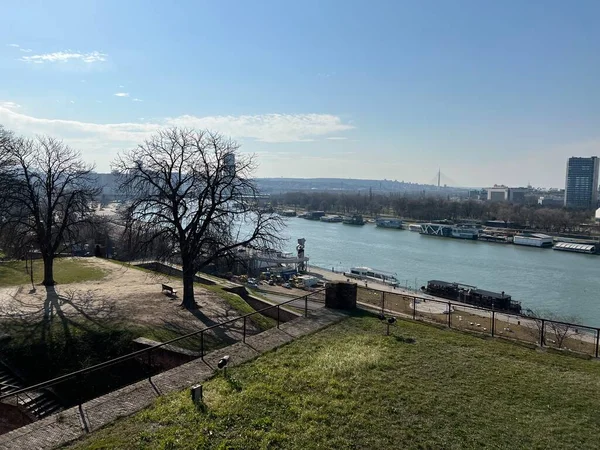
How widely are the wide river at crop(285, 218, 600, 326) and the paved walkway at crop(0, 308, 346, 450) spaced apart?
36053 millimetres

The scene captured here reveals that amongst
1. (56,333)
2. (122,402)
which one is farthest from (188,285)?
(122,402)

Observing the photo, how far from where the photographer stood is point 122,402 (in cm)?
836

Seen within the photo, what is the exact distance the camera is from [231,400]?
8.21 meters

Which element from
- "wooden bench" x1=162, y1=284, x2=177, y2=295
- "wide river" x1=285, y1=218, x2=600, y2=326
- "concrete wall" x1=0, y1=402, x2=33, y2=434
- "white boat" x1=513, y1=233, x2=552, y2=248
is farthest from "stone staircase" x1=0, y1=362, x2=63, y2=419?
"white boat" x1=513, y1=233, x2=552, y2=248

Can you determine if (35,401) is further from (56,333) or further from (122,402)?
(122,402)

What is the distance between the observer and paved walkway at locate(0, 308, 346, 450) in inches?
283

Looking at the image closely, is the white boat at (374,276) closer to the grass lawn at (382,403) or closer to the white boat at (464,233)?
the grass lawn at (382,403)

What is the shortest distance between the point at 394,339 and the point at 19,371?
1054 centimetres

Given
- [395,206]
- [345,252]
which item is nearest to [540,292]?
[345,252]

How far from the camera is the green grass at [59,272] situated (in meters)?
23.4

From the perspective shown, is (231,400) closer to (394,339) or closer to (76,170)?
(394,339)

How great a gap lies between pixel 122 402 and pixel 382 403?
4694 mm

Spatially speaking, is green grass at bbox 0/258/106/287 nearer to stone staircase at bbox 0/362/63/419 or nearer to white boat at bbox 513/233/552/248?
stone staircase at bbox 0/362/63/419

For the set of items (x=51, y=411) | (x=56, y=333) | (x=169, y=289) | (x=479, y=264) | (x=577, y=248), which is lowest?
(x=479, y=264)
